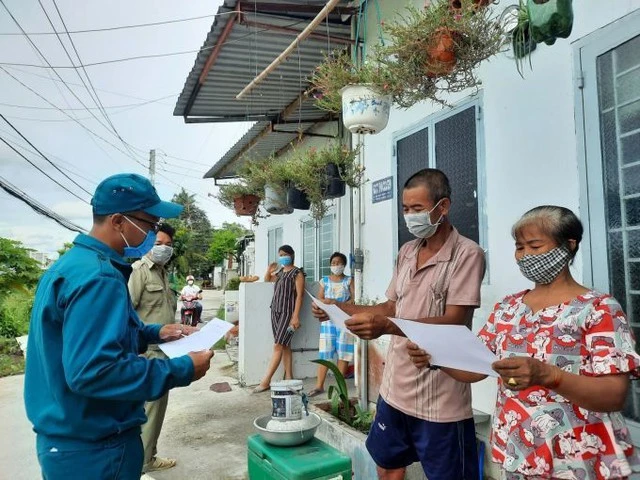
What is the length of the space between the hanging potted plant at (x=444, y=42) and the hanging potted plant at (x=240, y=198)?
334 centimetres

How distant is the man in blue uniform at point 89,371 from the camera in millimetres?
1388

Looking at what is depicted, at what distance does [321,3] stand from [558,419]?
427 cm

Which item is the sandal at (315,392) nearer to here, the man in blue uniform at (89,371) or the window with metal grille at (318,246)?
the window with metal grille at (318,246)

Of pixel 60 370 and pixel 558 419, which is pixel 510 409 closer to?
pixel 558 419

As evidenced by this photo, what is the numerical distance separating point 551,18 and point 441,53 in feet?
2.00

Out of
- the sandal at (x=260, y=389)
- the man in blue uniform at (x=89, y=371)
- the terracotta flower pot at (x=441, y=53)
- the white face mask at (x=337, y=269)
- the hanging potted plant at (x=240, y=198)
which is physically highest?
the terracotta flower pot at (x=441, y=53)

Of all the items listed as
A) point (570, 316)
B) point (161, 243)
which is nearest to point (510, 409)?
point (570, 316)

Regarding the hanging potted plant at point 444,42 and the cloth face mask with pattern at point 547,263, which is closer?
the cloth face mask with pattern at point 547,263

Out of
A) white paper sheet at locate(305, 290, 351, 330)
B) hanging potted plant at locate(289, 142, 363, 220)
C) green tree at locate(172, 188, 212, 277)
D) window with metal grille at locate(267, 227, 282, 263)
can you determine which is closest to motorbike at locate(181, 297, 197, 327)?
window with metal grille at locate(267, 227, 282, 263)

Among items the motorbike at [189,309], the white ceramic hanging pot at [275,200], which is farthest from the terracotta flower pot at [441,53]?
the motorbike at [189,309]

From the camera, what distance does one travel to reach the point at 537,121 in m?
2.71

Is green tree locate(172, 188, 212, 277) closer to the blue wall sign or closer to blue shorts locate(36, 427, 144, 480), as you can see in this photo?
the blue wall sign

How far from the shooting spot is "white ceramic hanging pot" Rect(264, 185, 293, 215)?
17.2ft

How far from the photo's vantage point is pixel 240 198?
19.1 ft
